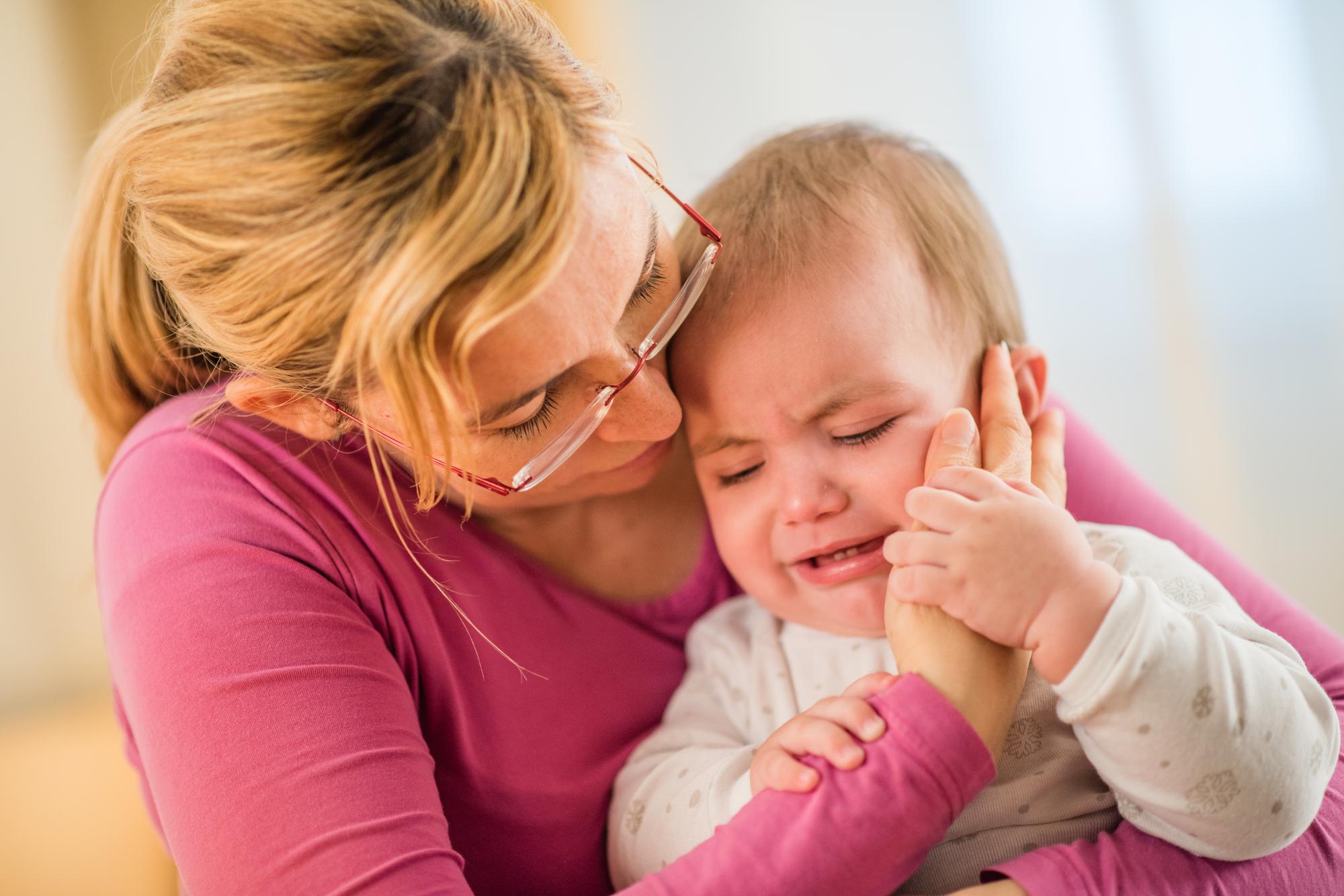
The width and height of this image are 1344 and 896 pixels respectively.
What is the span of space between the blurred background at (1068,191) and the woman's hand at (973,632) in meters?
1.15

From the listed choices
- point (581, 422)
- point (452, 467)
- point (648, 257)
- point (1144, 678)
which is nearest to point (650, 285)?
point (648, 257)

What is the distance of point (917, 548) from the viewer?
100cm

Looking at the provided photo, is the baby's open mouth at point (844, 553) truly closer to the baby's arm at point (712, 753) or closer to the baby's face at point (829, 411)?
the baby's face at point (829, 411)

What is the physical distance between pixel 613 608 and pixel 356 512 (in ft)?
1.32

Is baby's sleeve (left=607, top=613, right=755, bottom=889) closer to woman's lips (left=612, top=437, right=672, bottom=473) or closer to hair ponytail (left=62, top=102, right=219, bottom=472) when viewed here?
woman's lips (left=612, top=437, right=672, bottom=473)

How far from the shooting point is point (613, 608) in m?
1.41

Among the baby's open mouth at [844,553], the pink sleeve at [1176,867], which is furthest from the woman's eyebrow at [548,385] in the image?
the pink sleeve at [1176,867]

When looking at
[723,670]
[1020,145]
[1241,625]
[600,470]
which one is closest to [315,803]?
[600,470]

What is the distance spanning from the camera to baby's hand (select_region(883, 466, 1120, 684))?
92 cm

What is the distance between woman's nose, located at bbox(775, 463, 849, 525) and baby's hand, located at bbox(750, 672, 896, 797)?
23cm

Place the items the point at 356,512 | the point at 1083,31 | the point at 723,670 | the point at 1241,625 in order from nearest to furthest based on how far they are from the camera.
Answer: the point at 1241,625 → the point at 356,512 → the point at 723,670 → the point at 1083,31

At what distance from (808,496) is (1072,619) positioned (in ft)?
1.12

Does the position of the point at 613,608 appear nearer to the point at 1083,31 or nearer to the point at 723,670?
the point at 723,670

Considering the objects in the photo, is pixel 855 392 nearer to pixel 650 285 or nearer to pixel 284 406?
pixel 650 285
